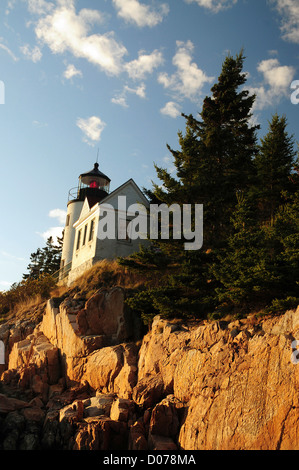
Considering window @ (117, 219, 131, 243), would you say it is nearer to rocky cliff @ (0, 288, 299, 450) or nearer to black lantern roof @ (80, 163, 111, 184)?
rocky cliff @ (0, 288, 299, 450)

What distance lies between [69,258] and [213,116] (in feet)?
58.4

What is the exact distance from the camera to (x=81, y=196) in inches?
1452

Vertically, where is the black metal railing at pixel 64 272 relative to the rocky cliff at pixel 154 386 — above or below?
above

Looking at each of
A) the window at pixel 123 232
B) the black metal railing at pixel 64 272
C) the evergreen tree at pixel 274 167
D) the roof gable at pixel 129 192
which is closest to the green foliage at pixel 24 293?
the black metal railing at pixel 64 272

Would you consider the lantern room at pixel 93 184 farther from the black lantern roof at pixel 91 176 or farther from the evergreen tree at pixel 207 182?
the evergreen tree at pixel 207 182

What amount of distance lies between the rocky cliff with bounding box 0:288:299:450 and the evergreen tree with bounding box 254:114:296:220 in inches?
372

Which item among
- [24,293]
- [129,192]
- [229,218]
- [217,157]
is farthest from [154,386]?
[24,293]

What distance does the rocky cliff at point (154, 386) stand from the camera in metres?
10.8

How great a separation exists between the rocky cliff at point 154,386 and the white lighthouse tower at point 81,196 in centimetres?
1488

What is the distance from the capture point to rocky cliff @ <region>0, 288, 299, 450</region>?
1075 cm

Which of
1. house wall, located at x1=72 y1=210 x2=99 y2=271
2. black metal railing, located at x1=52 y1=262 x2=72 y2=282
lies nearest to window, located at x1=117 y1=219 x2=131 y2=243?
house wall, located at x1=72 y1=210 x2=99 y2=271

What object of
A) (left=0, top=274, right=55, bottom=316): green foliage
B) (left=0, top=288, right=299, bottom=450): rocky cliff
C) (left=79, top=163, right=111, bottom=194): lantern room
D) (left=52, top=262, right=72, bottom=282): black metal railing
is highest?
(left=79, top=163, right=111, bottom=194): lantern room

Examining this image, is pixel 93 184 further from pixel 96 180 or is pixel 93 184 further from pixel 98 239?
pixel 98 239

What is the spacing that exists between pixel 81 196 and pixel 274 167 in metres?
19.9
